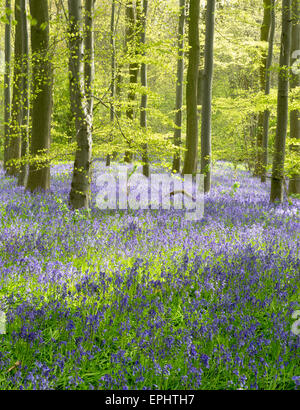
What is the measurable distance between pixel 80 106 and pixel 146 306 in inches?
186

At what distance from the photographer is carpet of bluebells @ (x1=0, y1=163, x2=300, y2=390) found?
2744mm

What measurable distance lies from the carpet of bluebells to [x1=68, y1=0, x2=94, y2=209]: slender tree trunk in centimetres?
134

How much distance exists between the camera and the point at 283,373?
9.18 ft

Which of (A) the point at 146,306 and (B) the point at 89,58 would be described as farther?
(B) the point at 89,58

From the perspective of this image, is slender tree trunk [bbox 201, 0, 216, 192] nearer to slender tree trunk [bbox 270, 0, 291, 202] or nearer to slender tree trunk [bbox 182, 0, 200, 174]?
slender tree trunk [bbox 270, 0, 291, 202]

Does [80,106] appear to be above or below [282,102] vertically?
below

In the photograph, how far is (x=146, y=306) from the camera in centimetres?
369

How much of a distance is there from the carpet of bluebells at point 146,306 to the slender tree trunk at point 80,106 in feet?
4.39

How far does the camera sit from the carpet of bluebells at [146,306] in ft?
9.00

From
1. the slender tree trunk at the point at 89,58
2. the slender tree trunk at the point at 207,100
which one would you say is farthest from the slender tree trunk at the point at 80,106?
the slender tree trunk at the point at 207,100

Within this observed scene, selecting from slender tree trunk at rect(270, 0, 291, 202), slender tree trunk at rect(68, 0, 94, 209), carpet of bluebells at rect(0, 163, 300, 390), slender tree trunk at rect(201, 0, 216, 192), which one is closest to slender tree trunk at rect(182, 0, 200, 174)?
slender tree trunk at rect(201, 0, 216, 192)

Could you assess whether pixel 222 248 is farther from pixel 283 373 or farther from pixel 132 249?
pixel 283 373

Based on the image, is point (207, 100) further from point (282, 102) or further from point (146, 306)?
point (146, 306)

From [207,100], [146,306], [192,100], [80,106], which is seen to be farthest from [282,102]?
[146,306]
